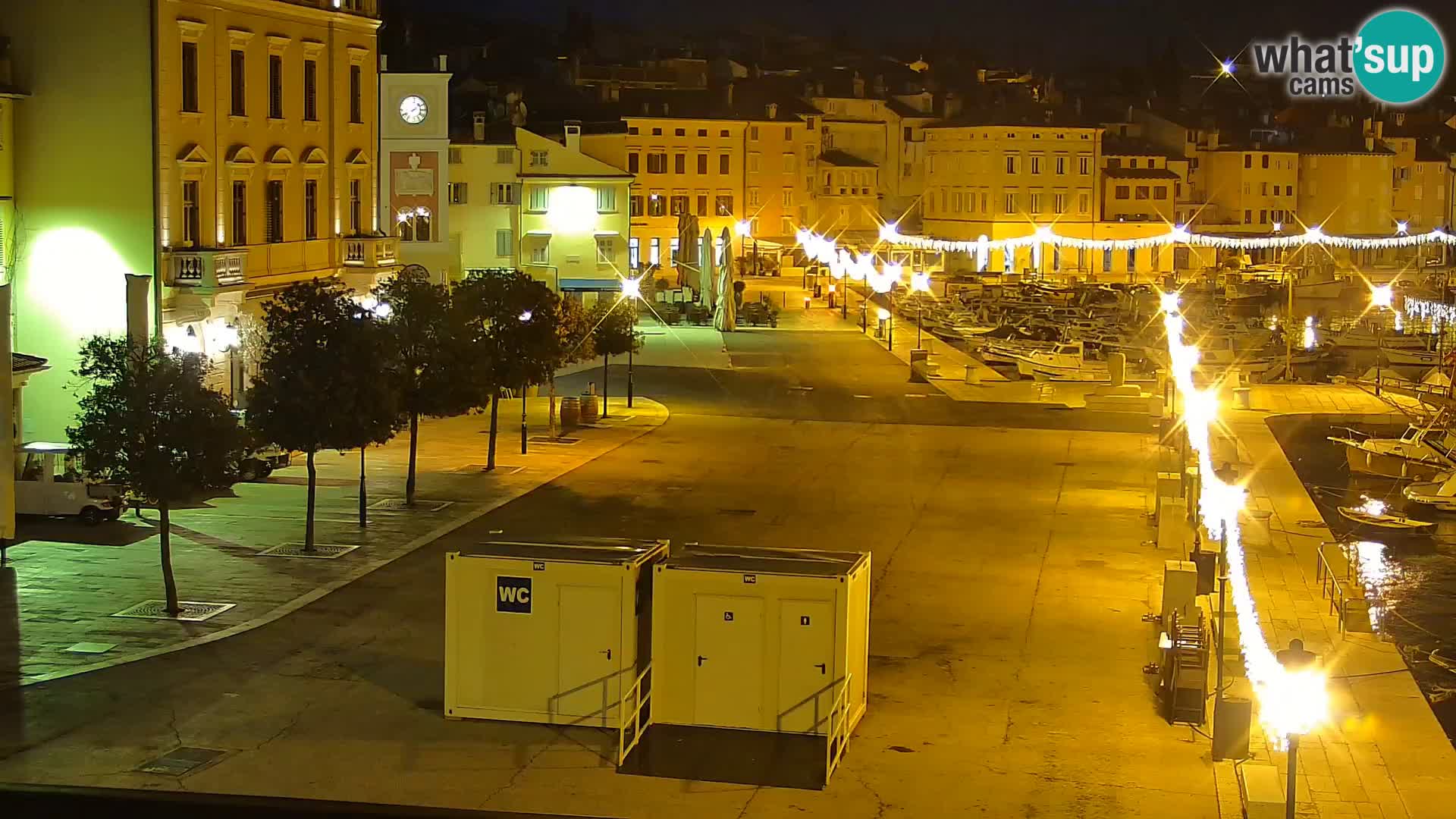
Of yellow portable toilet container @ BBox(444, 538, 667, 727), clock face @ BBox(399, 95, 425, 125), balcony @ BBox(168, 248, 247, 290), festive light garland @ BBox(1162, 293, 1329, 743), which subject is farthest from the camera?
clock face @ BBox(399, 95, 425, 125)

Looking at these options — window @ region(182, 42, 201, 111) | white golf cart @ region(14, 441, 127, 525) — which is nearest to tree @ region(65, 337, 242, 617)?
white golf cart @ region(14, 441, 127, 525)

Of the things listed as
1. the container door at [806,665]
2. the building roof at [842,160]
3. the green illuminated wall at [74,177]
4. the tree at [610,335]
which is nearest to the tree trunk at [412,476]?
the green illuminated wall at [74,177]

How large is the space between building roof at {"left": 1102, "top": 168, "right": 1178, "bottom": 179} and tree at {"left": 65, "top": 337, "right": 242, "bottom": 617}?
106991mm

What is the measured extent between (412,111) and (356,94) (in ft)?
38.5

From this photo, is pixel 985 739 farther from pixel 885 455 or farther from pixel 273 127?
pixel 273 127

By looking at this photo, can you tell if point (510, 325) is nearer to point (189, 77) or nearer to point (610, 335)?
point (189, 77)

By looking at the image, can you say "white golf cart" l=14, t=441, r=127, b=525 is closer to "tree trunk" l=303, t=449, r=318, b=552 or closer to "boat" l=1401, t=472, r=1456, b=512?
"tree trunk" l=303, t=449, r=318, b=552

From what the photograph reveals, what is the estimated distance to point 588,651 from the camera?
1727 cm

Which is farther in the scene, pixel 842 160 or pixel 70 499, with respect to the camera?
pixel 842 160

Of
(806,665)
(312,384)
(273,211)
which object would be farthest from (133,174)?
(806,665)

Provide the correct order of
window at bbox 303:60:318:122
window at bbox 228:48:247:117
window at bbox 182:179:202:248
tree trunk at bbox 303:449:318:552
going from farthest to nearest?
window at bbox 303:60:318:122
window at bbox 228:48:247:117
window at bbox 182:179:202:248
tree trunk at bbox 303:449:318:552

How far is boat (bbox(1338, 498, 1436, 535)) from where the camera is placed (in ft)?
111

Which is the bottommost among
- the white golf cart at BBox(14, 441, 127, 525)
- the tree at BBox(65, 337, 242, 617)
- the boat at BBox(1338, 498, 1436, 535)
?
the boat at BBox(1338, 498, 1436, 535)

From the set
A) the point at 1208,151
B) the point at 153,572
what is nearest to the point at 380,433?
the point at 153,572
